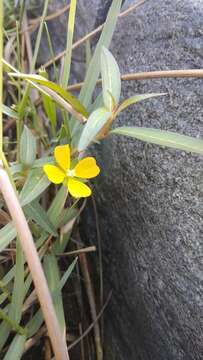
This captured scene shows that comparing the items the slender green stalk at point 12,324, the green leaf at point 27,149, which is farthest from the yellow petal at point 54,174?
the slender green stalk at point 12,324

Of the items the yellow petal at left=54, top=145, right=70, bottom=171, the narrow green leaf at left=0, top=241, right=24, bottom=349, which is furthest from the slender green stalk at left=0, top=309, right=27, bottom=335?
the yellow petal at left=54, top=145, right=70, bottom=171

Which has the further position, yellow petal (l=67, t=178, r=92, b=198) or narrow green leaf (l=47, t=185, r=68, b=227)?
narrow green leaf (l=47, t=185, r=68, b=227)

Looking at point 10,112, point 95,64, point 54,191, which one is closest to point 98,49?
point 95,64

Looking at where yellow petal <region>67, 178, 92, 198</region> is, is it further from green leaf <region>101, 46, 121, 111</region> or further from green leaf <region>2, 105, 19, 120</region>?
green leaf <region>2, 105, 19, 120</region>

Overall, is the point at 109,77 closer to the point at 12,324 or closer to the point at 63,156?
the point at 63,156

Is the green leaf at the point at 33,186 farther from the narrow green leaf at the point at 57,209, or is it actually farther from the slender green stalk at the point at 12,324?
the slender green stalk at the point at 12,324
